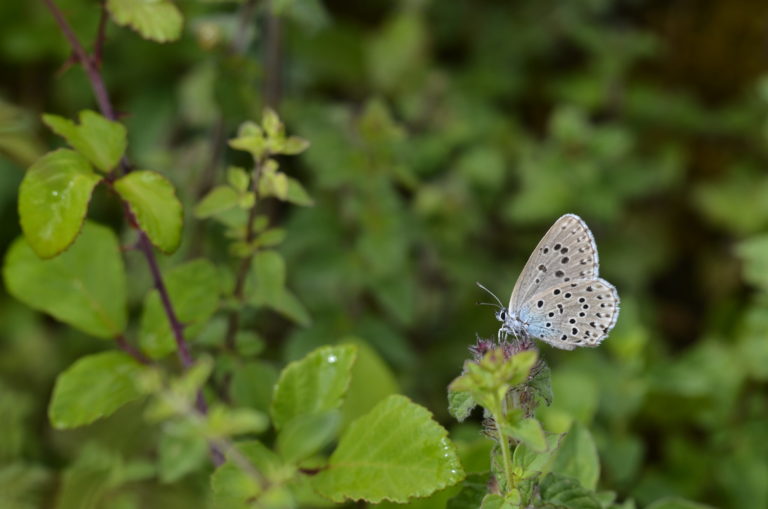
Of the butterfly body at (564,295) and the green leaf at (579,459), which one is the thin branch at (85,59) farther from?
the green leaf at (579,459)

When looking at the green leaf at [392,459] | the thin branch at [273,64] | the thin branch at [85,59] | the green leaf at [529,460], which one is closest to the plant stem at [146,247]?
the thin branch at [85,59]

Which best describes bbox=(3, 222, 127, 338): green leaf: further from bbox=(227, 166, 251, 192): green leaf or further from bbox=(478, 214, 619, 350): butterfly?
bbox=(478, 214, 619, 350): butterfly

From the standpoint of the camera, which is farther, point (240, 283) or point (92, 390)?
point (240, 283)

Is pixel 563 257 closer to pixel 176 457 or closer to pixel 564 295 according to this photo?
pixel 564 295

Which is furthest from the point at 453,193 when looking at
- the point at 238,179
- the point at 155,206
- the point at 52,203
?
the point at 52,203

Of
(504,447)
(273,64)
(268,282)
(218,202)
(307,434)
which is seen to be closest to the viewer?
(504,447)

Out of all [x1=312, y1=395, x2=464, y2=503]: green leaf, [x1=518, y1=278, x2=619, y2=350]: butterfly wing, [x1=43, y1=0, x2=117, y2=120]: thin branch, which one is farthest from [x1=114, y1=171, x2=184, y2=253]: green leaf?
[x1=518, y1=278, x2=619, y2=350]: butterfly wing
